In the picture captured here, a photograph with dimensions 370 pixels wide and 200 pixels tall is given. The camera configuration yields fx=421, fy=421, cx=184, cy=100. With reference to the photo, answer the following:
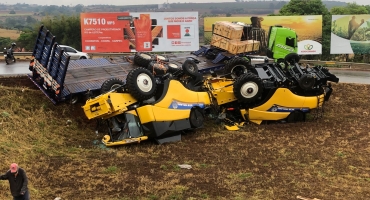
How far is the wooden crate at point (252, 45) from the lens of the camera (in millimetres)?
17781

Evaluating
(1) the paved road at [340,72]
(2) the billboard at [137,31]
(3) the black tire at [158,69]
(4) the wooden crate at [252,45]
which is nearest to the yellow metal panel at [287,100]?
(4) the wooden crate at [252,45]

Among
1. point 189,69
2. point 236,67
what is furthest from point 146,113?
point 236,67

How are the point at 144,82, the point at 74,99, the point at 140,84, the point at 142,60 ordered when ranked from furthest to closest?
the point at 142,60, the point at 74,99, the point at 144,82, the point at 140,84

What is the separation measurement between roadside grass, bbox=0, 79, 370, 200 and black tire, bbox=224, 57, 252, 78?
7.64 ft

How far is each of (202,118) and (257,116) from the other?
7.98ft

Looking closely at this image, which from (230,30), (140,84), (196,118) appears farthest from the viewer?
(230,30)

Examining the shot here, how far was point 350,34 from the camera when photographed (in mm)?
33469

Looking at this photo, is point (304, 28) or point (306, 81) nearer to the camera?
point (306, 81)

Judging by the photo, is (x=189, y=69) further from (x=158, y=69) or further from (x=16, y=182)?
(x=16, y=182)

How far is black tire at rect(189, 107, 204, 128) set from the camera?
44.4 feet

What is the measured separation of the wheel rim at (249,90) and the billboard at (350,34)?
21.4 metres

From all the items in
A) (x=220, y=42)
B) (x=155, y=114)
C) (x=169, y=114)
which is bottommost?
(x=169, y=114)

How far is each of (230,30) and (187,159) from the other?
8.19 metres


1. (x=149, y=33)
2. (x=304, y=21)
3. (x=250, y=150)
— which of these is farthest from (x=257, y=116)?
(x=304, y=21)
